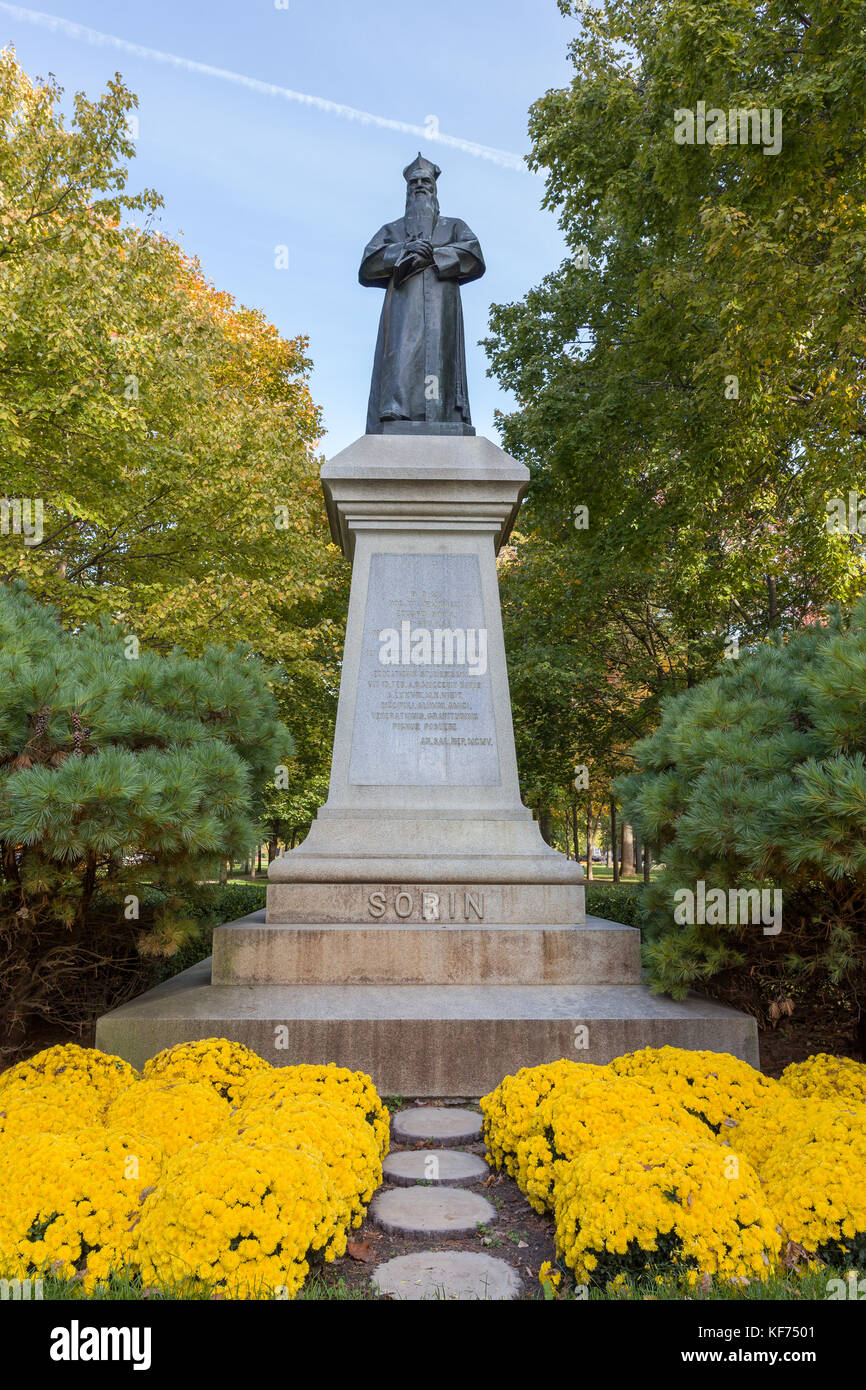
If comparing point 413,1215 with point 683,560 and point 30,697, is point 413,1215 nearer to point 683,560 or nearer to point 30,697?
point 30,697

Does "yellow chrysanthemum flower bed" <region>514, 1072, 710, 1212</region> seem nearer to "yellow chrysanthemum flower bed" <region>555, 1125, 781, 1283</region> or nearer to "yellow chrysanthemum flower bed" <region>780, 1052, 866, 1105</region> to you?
"yellow chrysanthemum flower bed" <region>555, 1125, 781, 1283</region>

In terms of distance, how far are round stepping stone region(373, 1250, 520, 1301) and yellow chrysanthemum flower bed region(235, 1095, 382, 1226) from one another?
27cm

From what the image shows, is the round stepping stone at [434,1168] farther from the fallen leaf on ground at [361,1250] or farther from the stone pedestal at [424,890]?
the stone pedestal at [424,890]

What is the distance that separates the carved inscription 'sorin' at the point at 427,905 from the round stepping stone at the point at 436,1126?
1.59 meters

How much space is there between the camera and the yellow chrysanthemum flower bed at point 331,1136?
341 centimetres

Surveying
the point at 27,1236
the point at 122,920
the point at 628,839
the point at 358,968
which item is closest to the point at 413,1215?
the point at 27,1236

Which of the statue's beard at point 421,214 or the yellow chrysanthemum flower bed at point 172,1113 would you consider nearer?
the yellow chrysanthemum flower bed at point 172,1113

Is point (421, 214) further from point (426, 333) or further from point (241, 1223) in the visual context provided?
point (241, 1223)

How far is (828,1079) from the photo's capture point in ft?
14.6

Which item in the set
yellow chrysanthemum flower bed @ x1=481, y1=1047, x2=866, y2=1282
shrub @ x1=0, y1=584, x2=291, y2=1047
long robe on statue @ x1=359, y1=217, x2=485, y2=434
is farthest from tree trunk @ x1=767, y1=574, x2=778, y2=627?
yellow chrysanthemum flower bed @ x1=481, y1=1047, x2=866, y2=1282

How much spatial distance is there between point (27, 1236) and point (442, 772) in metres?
4.67

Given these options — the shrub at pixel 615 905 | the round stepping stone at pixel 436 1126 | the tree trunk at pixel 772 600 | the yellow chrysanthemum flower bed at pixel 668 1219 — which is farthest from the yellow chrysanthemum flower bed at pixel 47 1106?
the tree trunk at pixel 772 600

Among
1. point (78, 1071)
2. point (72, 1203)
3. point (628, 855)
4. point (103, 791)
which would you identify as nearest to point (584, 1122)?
point (72, 1203)

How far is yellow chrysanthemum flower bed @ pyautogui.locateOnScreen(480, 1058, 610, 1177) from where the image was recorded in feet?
13.0
